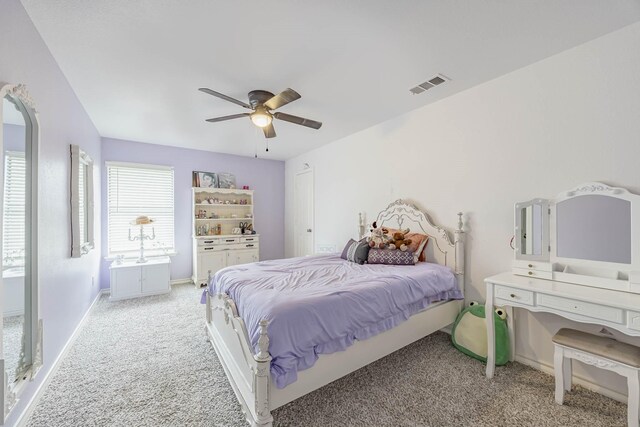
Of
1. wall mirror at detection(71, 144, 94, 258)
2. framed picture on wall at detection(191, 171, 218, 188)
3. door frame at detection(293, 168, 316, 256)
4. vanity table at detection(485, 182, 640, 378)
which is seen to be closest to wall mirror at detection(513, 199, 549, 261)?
vanity table at detection(485, 182, 640, 378)

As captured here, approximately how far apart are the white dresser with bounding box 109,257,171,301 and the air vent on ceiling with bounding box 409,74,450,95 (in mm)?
4422

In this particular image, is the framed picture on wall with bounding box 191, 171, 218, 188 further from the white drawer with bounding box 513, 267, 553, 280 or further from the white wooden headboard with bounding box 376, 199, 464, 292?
the white drawer with bounding box 513, 267, 553, 280

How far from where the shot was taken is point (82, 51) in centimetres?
207

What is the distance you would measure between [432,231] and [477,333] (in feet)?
3.71

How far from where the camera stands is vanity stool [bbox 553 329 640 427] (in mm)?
1527

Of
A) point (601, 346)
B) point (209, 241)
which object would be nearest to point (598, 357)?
point (601, 346)

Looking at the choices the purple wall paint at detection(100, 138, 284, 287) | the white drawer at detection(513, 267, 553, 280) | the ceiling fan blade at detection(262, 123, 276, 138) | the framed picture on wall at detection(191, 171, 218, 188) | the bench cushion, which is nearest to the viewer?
the bench cushion

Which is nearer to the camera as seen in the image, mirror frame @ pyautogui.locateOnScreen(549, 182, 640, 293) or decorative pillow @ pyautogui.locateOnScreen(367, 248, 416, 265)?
mirror frame @ pyautogui.locateOnScreen(549, 182, 640, 293)

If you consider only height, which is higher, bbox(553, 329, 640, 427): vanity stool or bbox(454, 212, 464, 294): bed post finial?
bbox(454, 212, 464, 294): bed post finial

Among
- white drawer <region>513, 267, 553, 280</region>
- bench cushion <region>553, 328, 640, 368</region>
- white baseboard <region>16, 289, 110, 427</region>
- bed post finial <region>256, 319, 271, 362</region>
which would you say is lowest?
white baseboard <region>16, 289, 110, 427</region>

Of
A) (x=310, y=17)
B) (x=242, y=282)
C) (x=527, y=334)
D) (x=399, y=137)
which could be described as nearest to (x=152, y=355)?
(x=242, y=282)

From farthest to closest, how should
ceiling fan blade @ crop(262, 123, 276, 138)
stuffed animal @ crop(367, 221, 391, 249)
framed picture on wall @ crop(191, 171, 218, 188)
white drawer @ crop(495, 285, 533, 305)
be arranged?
framed picture on wall @ crop(191, 171, 218, 188), stuffed animal @ crop(367, 221, 391, 249), ceiling fan blade @ crop(262, 123, 276, 138), white drawer @ crop(495, 285, 533, 305)

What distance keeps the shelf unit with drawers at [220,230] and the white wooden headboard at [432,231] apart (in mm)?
2913

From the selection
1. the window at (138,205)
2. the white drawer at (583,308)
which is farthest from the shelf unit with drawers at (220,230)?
the white drawer at (583,308)
